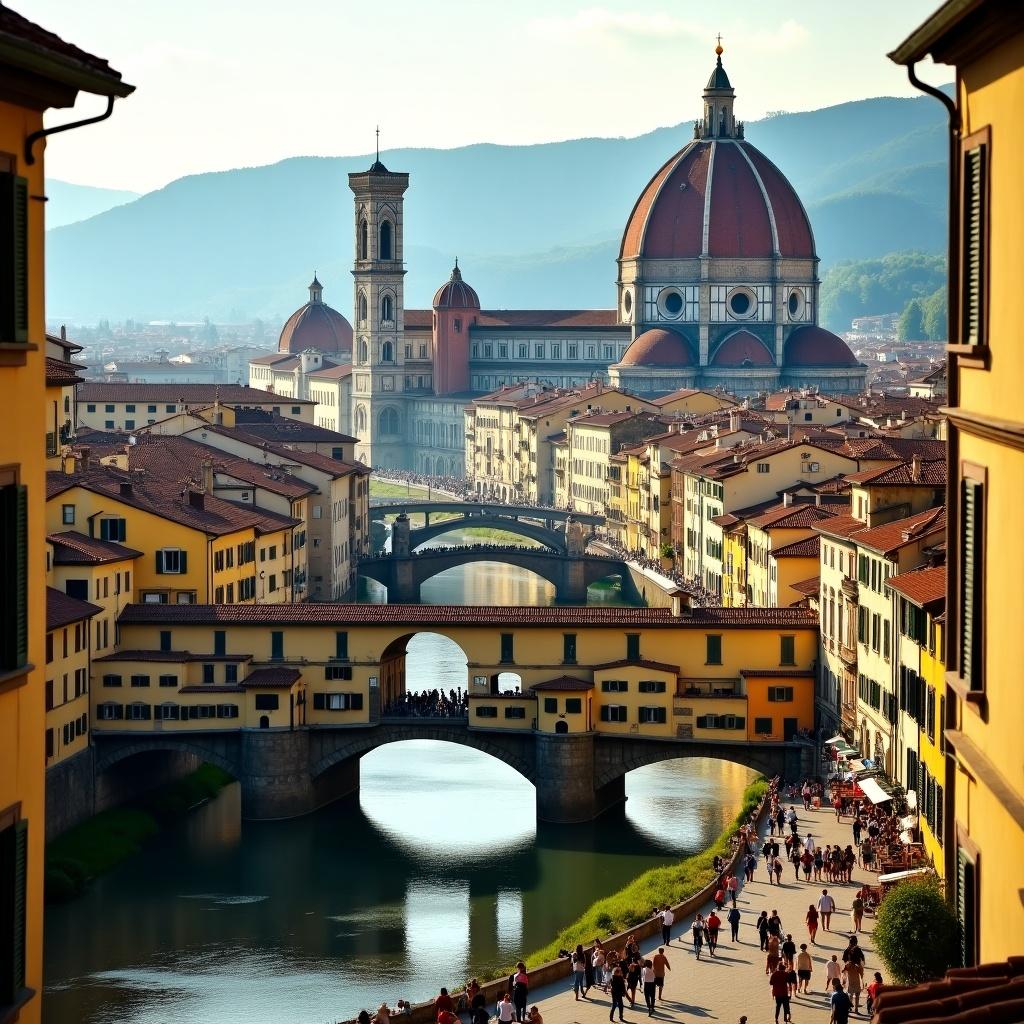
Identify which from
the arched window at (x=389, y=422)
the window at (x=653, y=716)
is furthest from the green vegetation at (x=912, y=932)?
the arched window at (x=389, y=422)

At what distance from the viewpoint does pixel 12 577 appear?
38.2 ft

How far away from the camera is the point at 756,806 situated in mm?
51844

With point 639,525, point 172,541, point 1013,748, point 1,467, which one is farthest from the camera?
point 639,525

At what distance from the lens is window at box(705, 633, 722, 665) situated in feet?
187

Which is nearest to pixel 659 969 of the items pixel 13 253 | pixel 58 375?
pixel 13 253

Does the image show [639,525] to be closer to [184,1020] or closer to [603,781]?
[603,781]

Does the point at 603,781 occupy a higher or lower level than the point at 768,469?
lower

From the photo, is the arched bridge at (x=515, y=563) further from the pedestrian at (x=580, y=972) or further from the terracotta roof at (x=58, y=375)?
the pedestrian at (x=580, y=972)

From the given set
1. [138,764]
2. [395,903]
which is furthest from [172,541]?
[395,903]

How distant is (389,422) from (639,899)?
143 metres

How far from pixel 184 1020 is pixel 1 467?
27.1 meters

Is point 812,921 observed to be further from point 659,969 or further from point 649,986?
point 649,986

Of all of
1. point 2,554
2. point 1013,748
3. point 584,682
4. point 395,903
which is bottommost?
point 395,903

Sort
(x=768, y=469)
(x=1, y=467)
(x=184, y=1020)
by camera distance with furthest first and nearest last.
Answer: (x=768, y=469)
(x=184, y=1020)
(x=1, y=467)
